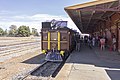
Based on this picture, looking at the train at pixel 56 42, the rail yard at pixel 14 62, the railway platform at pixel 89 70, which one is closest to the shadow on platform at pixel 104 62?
the railway platform at pixel 89 70

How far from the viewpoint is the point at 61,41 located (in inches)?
679

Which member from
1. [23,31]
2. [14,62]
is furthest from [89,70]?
[23,31]

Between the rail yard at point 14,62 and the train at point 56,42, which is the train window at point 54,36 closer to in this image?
the train at point 56,42

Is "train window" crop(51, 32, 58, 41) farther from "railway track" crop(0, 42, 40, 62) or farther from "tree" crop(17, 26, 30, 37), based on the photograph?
"tree" crop(17, 26, 30, 37)

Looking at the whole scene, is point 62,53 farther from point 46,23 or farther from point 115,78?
point 115,78

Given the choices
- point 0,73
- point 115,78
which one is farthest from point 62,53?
point 115,78

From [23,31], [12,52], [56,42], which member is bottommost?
[12,52]

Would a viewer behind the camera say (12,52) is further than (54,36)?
Yes

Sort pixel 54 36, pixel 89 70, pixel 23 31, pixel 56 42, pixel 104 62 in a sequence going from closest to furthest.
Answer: pixel 89 70, pixel 104 62, pixel 56 42, pixel 54 36, pixel 23 31

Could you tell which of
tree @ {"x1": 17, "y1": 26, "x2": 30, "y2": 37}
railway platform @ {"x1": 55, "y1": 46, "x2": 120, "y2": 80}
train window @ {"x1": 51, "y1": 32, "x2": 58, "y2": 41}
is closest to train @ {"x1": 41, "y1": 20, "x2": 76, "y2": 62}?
train window @ {"x1": 51, "y1": 32, "x2": 58, "y2": 41}

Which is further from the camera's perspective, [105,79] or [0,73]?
[0,73]

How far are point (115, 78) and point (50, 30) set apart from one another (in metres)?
8.49

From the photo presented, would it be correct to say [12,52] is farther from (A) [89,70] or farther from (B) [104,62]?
(A) [89,70]

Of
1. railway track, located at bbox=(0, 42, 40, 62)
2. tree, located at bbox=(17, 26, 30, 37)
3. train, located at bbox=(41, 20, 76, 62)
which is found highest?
tree, located at bbox=(17, 26, 30, 37)
